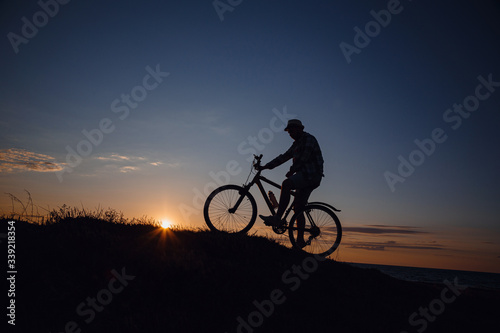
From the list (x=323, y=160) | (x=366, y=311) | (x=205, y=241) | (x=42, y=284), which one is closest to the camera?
(x=42, y=284)

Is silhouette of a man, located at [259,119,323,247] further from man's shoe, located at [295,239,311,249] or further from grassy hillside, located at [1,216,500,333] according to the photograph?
grassy hillside, located at [1,216,500,333]

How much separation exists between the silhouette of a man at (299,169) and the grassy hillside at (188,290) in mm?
1231

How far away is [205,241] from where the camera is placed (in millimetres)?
8211

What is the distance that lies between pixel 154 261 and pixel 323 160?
5.53 meters

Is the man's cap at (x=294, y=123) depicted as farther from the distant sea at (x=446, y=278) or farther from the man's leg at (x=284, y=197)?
the distant sea at (x=446, y=278)

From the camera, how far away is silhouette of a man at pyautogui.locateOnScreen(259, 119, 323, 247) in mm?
8961

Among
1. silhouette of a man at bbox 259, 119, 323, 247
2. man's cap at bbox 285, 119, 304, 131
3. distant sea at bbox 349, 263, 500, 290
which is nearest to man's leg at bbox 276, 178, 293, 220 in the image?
silhouette of a man at bbox 259, 119, 323, 247

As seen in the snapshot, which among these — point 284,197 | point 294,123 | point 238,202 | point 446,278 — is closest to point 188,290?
point 238,202

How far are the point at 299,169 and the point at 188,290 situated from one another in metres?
4.83

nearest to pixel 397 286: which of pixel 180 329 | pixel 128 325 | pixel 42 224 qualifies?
pixel 180 329

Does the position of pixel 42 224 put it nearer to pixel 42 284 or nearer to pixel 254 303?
pixel 42 284

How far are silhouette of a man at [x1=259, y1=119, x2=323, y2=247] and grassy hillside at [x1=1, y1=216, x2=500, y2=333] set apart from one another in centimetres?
123

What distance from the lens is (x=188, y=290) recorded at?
18.7 feet

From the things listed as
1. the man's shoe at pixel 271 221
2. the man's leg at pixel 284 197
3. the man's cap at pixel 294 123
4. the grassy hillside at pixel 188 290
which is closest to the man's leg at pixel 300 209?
the man's leg at pixel 284 197
